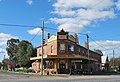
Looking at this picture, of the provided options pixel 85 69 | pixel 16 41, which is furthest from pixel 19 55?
pixel 85 69

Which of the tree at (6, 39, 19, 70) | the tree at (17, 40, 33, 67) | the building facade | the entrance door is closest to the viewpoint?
the building facade

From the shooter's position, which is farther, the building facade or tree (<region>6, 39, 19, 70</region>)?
tree (<region>6, 39, 19, 70</region>)

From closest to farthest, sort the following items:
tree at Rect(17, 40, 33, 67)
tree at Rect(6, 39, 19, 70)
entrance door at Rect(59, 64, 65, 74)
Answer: entrance door at Rect(59, 64, 65, 74), tree at Rect(17, 40, 33, 67), tree at Rect(6, 39, 19, 70)

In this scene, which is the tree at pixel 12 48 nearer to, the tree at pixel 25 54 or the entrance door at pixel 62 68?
the tree at pixel 25 54

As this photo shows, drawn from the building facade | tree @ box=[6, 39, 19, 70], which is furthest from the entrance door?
tree @ box=[6, 39, 19, 70]

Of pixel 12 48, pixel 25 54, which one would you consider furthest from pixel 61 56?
pixel 12 48

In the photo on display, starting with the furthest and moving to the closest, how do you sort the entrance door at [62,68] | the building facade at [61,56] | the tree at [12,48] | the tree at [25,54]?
the tree at [12,48], the tree at [25,54], the entrance door at [62,68], the building facade at [61,56]

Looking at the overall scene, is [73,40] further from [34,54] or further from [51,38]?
[34,54]

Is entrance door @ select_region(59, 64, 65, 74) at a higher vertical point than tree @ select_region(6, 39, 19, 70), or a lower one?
lower

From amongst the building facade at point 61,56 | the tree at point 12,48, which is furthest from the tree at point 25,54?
the building facade at point 61,56

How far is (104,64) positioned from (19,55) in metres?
35.1

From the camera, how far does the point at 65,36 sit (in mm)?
55469

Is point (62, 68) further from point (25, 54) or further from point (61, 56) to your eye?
point (25, 54)

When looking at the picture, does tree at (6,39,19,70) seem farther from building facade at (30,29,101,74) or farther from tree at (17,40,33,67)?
building facade at (30,29,101,74)
